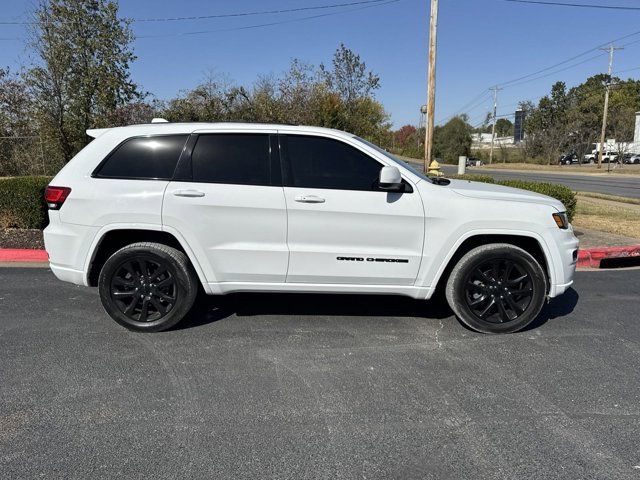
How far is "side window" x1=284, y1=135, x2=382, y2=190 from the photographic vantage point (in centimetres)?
416

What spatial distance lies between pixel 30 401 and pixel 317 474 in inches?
79.6

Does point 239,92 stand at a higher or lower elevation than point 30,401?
higher

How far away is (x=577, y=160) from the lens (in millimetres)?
66750

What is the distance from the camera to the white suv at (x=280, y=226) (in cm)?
412

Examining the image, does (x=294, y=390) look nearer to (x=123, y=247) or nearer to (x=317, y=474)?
(x=317, y=474)

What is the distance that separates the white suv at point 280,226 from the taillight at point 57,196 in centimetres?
1

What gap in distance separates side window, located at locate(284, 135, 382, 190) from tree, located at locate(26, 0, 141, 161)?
945 cm

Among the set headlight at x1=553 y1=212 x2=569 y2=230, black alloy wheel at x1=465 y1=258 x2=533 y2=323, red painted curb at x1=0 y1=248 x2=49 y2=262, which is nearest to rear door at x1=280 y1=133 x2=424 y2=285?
black alloy wheel at x1=465 y1=258 x2=533 y2=323

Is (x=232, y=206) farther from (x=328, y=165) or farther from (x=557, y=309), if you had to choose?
(x=557, y=309)

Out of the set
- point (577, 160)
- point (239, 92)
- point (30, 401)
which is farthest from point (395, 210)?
point (577, 160)

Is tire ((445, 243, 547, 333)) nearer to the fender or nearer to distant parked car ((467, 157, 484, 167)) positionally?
the fender

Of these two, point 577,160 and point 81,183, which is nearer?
point 81,183

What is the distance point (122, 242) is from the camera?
4461 mm

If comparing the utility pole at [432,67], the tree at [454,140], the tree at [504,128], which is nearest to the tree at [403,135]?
the tree at [454,140]
